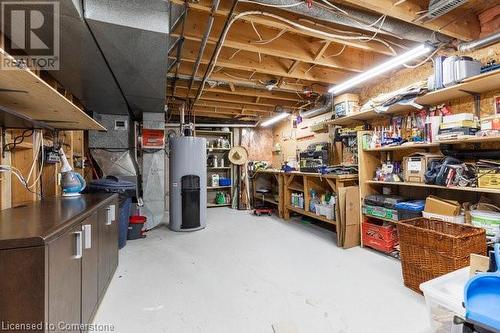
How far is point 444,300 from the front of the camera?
1338 mm

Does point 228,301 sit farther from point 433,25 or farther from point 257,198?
point 257,198

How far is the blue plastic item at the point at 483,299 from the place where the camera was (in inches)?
33.3

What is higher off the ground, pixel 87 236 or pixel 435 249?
pixel 87 236

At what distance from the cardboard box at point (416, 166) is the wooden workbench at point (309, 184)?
0.75m

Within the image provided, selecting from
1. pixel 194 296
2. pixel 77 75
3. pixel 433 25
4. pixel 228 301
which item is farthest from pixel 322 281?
pixel 77 75

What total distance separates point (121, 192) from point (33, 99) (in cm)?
215

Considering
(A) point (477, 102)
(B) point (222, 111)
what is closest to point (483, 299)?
(A) point (477, 102)

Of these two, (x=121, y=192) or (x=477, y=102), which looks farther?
(x=121, y=192)

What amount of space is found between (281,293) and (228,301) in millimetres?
478

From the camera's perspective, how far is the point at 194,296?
2205 millimetres

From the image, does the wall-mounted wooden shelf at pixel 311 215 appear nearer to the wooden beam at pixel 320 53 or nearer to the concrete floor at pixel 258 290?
the concrete floor at pixel 258 290

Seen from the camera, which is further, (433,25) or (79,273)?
(433,25)

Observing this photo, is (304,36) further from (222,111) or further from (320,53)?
(222,111)

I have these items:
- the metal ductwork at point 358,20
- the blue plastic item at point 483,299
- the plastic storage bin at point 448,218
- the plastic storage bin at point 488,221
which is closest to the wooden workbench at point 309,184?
the plastic storage bin at point 448,218
